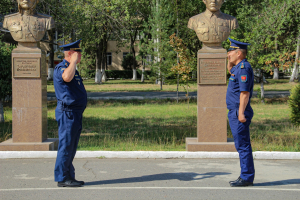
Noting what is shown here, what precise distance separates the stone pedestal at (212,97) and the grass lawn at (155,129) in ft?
2.70

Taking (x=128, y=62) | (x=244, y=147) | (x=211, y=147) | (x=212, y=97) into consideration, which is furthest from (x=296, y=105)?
(x=128, y=62)

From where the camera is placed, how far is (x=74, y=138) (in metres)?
5.26

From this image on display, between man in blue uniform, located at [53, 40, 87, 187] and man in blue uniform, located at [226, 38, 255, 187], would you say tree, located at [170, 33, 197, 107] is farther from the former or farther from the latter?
man in blue uniform, located at [53, 40, 87, 187]

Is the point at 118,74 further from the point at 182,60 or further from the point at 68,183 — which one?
the point at 68,183

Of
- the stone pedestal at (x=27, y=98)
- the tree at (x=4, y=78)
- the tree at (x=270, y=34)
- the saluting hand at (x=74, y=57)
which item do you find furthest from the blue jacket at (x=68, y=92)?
the tree at (x=270, y=34)

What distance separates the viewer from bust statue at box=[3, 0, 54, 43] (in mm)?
7609

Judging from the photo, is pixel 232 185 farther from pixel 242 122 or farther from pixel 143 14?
pixel 143 14

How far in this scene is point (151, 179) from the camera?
5.77 m

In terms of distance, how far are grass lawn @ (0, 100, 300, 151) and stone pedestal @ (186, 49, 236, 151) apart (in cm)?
82

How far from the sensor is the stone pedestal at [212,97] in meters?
7.62

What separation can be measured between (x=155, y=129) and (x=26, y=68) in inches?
187

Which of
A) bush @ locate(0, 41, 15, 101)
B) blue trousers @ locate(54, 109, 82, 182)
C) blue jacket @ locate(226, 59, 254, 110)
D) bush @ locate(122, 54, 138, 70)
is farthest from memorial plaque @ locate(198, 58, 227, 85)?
bush @ locate(122, 54, 138, 70)
